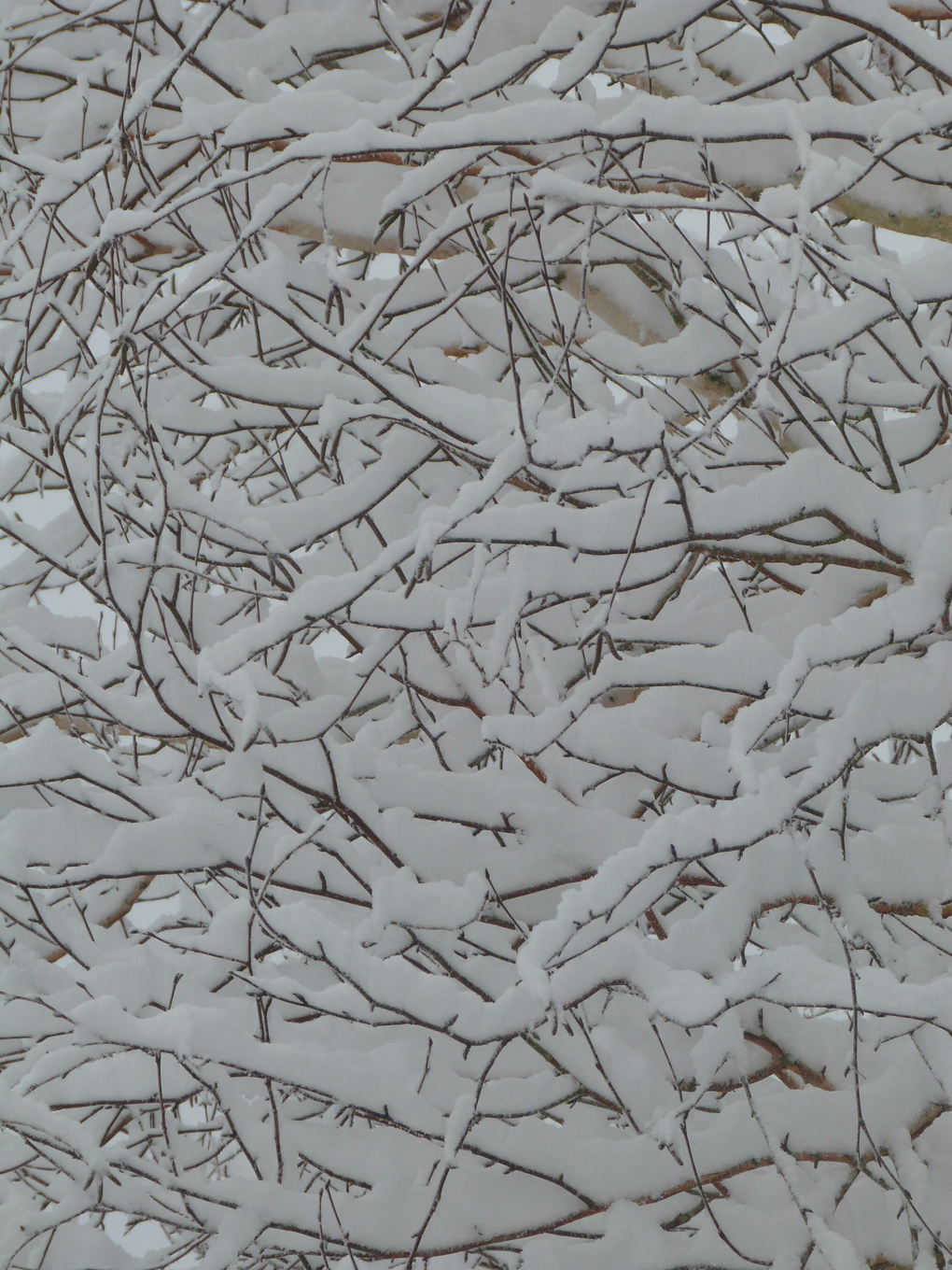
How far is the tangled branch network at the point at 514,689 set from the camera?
4.53 feet

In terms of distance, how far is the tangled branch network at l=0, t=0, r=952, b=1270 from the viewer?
138 centimetres

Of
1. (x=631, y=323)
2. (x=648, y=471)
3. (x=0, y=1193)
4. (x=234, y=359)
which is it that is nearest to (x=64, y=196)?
(x=234, y=359)

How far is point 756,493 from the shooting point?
1513mm

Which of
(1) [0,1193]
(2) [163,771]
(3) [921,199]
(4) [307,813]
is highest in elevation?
(3) [921,199]

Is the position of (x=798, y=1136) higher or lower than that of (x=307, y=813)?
lower

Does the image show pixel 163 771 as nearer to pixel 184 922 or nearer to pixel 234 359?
pixel 184 922

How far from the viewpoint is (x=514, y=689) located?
1.81 metres

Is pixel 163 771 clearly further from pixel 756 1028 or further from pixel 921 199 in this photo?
pixel 921 199

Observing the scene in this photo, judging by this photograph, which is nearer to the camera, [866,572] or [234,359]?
[234,359]

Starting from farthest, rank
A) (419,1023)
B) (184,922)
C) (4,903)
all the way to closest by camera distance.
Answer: (184,922) → (4,903) → (419,1023)

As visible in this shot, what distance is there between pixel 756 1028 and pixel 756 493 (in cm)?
114

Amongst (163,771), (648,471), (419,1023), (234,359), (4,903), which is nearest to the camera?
(648,471)

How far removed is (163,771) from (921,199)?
2.51 meters

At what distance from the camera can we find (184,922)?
2.73 m
